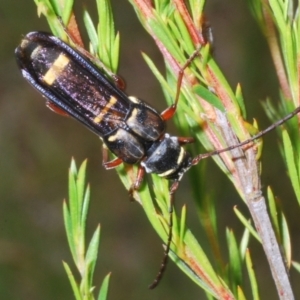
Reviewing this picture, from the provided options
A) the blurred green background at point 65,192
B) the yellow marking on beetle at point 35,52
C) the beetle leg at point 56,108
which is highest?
the yellow marking on beetle at point 35,52

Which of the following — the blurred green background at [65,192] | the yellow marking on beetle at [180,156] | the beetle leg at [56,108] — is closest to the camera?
the yellow marking on beetle at [180,156]

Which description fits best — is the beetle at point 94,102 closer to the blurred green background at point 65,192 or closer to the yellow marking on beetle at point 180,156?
the yellow marking on beetle at point 180,156

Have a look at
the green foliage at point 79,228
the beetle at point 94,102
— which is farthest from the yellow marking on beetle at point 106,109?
the green foliage at point 79,228

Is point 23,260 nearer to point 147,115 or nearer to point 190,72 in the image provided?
point 147,115

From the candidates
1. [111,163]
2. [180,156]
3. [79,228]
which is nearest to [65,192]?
[180,156]

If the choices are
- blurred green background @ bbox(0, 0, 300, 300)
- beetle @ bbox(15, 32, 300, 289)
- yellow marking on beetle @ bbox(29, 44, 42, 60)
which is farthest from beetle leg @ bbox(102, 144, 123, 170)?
blurred green background @ bbox(0, 0, 300, 300)

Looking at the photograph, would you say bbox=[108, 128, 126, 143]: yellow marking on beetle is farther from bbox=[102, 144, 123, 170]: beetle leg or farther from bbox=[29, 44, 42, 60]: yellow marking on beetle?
bbox=[29, 44, 42, 60]: yellow marking on beetle
